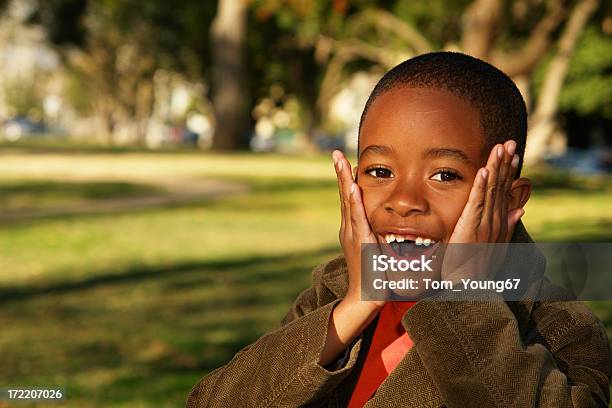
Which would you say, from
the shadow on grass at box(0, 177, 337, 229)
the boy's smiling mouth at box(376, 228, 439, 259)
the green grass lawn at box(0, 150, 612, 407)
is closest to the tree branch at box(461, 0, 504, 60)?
the green grass lawn at box(0, 150, 612, 407)

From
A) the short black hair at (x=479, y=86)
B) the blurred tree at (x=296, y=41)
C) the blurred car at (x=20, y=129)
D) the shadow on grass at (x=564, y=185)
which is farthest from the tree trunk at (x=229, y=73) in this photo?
the blurred car at (x=20, y=129)

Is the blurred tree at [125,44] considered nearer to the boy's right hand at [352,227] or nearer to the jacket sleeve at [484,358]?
the boy's right hand at [352,227]

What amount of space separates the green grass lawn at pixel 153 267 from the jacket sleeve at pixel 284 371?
3.76 m

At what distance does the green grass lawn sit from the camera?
7.18 metres

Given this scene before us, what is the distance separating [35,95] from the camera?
431 ft

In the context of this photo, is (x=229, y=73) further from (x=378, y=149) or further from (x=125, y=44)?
(x=378, y=149)

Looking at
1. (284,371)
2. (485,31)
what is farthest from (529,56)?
(284,371)

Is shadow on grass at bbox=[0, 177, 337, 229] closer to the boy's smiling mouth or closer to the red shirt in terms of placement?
the red shirt

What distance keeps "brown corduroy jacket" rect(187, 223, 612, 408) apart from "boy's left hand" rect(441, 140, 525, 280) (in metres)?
0.07

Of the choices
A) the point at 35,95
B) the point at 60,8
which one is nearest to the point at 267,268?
the point at 60,8

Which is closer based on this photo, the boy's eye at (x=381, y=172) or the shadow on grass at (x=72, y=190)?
the boy's eye at (x=381, y=172)

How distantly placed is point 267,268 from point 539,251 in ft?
34.9

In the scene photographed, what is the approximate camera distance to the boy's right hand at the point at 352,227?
1992mm

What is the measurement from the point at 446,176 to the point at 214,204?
60.7ft
